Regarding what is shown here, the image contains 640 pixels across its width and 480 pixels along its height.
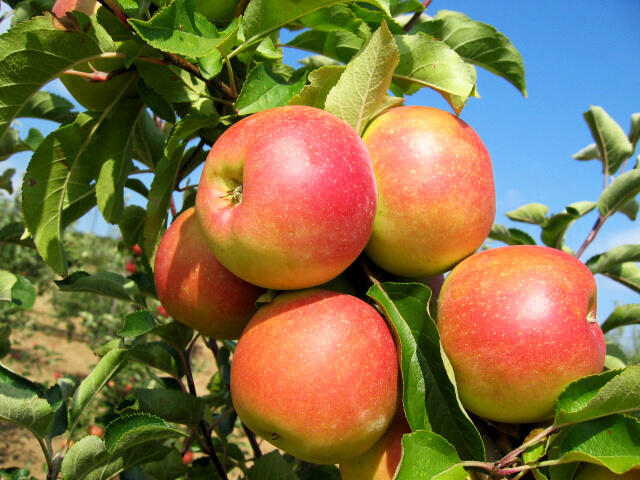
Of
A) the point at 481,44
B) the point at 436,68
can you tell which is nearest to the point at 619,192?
the point at 481,44

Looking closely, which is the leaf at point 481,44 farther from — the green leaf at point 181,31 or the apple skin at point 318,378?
the apple skin at point 318,378

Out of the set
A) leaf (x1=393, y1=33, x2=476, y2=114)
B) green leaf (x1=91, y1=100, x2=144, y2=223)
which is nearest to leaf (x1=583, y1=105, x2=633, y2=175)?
leaf (x1=393, y1=33, x2=476, y2=114)

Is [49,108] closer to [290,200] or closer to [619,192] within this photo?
[290,200]

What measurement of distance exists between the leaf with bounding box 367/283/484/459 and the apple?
0.13m

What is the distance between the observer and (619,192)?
192 centimetres

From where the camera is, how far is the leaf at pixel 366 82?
0.96 m

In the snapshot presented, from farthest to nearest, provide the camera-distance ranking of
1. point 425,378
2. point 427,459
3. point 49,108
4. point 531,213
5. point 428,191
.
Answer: point 531,213 < point 49,108 < point 428,191 < point 425,378 < point 427,459

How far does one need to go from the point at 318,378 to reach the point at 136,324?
493 mm

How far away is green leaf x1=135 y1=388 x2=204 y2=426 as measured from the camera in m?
1.24

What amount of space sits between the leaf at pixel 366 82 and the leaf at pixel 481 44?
14.5 inches

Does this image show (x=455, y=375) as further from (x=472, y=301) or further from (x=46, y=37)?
(x=46, y=37)

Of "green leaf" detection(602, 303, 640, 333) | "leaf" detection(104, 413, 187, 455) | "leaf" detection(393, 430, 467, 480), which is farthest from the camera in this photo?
"green leaf" detection(602, 303, 640, 333)

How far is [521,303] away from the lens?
0.89m

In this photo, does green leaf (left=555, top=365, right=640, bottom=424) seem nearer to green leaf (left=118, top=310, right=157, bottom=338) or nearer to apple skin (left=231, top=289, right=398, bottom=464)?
apple skin (left=231, top=289, right=398, bottom=464)
